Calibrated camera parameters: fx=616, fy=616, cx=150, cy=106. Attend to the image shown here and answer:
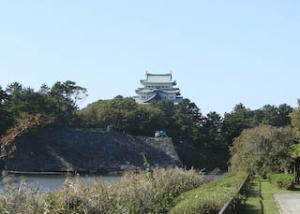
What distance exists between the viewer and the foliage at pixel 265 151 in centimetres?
4334

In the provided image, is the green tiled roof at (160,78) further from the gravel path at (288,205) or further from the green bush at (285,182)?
the gravel path at (288,205)

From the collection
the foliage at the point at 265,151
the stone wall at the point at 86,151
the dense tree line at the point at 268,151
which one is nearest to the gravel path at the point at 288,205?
the dense tree line at the point at 268,151

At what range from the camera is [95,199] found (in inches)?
449

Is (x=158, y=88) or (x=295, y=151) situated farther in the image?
(x=158, y=88)

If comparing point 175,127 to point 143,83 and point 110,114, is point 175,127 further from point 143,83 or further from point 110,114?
point 143,83

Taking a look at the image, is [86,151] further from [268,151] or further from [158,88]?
[268,151]

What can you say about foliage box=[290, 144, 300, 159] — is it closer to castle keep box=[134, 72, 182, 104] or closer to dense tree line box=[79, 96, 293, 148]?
dense tree line box=[79, 96, 293, 148]

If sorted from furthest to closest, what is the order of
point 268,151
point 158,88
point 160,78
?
point 160,78 < point 158,88 < point 268,151

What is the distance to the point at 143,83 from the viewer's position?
134875 mm

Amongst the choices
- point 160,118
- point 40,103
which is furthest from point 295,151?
point 160,118

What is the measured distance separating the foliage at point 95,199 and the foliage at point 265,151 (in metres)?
26.8

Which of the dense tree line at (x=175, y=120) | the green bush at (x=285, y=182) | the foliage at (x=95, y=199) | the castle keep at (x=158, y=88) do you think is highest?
the castle keep at (x=158, y=88)

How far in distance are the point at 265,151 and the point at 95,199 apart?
3421cm

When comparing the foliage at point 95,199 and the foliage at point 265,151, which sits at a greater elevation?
the foliage at point 265,151
